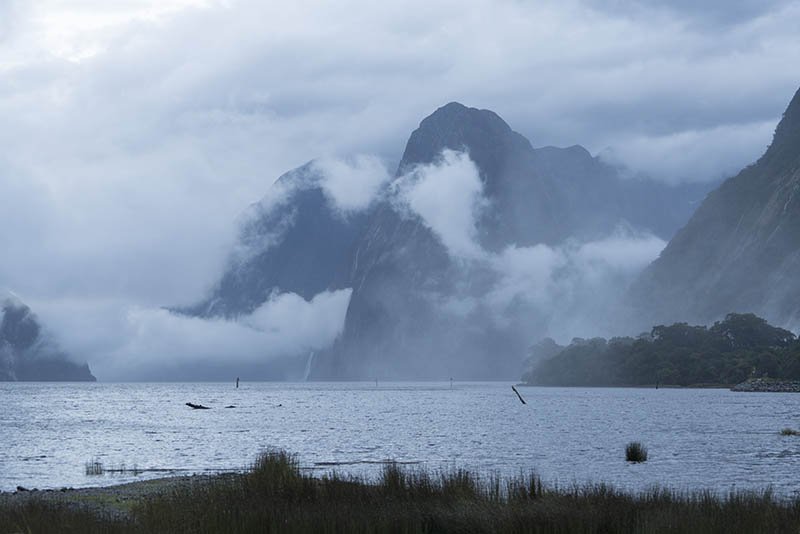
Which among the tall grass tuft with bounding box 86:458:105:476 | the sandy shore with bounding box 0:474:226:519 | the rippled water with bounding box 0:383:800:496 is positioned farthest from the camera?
the tall grass tuft with bounding box 86:458:105:476

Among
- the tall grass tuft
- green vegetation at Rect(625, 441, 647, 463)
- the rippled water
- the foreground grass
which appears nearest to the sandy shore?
the rippled water

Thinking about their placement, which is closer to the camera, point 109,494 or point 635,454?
point 109,494

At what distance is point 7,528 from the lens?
21.1 m

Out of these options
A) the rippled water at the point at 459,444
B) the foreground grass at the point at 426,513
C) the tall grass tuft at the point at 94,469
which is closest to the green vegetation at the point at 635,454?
the rippled water at the point at 459,444

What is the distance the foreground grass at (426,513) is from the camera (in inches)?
816

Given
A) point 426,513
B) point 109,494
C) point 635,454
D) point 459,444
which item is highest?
point 426,513

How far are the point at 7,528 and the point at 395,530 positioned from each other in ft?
30.2

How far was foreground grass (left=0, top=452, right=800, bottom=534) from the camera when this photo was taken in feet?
68.0

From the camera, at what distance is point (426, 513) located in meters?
23.1

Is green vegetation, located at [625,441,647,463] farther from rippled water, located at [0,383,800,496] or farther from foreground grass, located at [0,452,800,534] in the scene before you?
foreground grass, located at [0,452,800,534]

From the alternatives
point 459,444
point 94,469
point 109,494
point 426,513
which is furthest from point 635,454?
point 94,469

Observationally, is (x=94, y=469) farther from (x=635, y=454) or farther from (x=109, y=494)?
(x=635, y=454)

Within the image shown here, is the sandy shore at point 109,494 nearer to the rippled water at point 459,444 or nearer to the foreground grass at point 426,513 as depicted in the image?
the rippled water at point 459,444

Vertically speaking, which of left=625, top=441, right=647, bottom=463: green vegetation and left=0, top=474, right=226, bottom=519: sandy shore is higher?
left=625, top=441, right=647, bottom=463: green vegetation
